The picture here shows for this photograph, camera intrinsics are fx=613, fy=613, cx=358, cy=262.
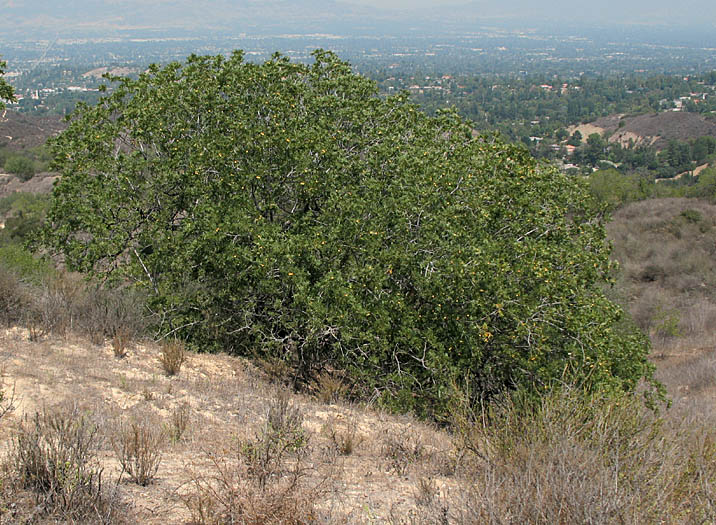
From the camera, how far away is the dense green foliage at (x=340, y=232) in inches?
314

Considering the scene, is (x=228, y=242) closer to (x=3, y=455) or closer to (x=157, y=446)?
(x=157, y=446)

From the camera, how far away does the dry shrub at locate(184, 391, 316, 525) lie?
3701 mm

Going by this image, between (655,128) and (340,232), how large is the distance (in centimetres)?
10137

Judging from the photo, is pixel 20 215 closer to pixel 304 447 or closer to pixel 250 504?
pixel 304 447

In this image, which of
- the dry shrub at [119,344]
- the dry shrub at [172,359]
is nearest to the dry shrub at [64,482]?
the dry shrub at [172,359]

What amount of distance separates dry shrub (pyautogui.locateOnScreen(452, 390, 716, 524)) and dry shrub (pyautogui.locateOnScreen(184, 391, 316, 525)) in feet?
3.35

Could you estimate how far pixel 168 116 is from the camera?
399 inches

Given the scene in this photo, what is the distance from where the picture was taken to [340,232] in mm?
8734

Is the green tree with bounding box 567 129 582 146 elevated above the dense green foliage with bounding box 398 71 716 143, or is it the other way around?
the dense green foliage with bounding box 398 71 716 143

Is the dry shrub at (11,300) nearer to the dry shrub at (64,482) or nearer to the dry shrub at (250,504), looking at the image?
the dry shrub at (64,482)

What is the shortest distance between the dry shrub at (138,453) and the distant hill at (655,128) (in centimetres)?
9344

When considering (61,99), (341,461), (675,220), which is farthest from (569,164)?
(61,99)

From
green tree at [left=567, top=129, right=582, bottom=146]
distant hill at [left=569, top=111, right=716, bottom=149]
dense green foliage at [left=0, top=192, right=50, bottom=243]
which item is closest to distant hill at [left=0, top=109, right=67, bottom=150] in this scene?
dense green foliage at [left=0, top=192, right=50, bottom=243]

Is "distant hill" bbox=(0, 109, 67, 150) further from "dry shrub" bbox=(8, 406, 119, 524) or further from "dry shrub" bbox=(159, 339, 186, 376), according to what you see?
"dry shrub" bbox=(8, 406, 119, 524)
